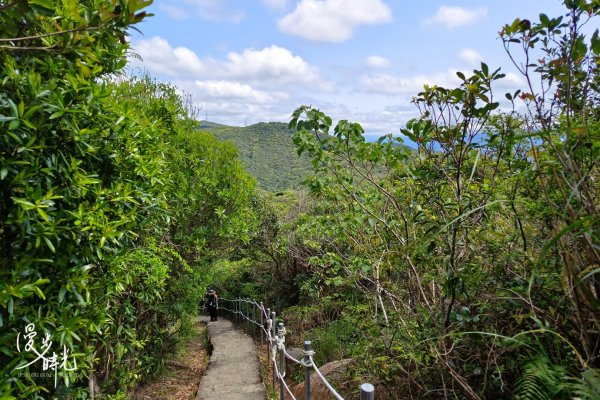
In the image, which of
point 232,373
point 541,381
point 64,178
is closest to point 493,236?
point 541,381

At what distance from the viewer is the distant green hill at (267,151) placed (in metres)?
48.8

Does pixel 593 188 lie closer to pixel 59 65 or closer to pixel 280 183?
pixel 59 65

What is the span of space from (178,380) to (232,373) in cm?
135

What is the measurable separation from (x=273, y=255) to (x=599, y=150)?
10802 millimetres

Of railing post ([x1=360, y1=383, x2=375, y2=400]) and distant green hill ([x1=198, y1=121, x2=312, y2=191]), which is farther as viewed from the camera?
distant green hill ([x1=198, y1=121, x2=312, y2=191])

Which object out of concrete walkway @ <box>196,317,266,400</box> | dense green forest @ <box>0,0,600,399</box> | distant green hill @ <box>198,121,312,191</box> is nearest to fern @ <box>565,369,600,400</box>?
dense green forest @ <box>0,0,600,399</box>

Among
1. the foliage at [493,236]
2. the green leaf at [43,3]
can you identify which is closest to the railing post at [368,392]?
the foliage at [493,236]

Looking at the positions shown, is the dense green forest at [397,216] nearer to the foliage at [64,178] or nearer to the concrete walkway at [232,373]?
the foliage at [64,178]

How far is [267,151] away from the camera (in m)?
62.5

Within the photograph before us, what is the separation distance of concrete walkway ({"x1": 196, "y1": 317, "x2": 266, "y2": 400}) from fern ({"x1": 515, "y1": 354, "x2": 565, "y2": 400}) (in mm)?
4843

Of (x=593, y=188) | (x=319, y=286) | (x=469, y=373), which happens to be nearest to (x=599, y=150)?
(x=593, y=188)

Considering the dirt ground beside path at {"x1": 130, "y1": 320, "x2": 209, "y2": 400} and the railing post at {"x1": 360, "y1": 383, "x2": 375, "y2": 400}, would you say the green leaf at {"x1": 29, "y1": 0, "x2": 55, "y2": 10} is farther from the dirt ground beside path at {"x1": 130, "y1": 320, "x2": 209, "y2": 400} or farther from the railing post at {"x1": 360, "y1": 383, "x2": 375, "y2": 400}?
the dirt ground beside path at {"x1": 130, "y1": 320, "x2": 209, "y2": 400}

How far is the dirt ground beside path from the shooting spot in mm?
6516

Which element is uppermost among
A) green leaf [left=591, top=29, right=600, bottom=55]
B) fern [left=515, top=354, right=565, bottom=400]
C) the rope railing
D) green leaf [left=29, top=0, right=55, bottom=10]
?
green leaf [left=591, top=29, right=600, bottom=55]
